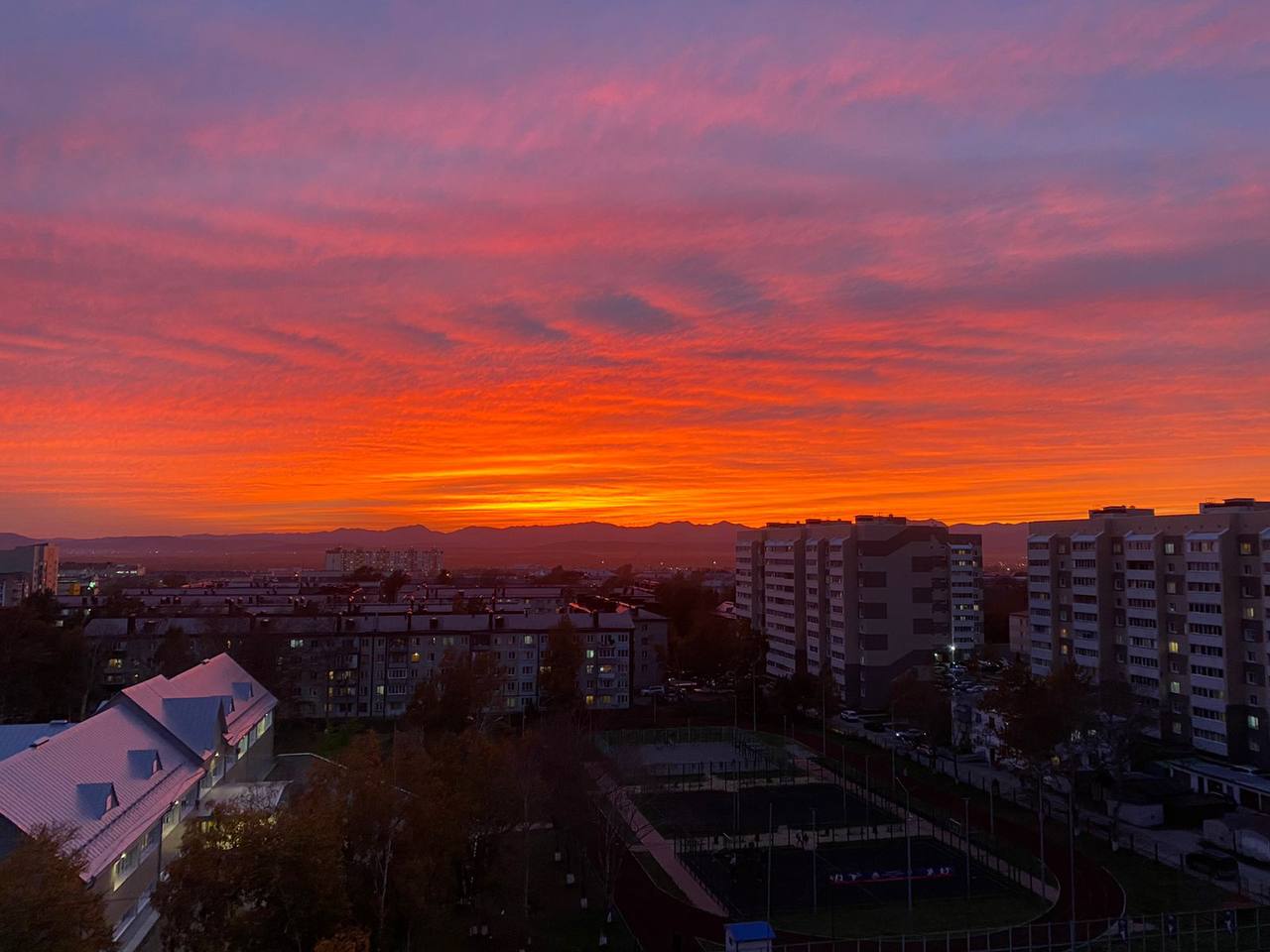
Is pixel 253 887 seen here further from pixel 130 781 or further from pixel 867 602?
pixel 867 602

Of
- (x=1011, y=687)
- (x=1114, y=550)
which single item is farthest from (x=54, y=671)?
(x=1114, y=550)

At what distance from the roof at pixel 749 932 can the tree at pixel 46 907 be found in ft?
52.4

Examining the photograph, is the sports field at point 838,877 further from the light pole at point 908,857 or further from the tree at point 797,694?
the tree at point 797,694

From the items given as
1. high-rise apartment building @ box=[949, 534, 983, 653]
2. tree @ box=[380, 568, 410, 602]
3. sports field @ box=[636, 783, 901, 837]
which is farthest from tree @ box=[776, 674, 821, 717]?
tree @ box=[380, 568, 410, 602]

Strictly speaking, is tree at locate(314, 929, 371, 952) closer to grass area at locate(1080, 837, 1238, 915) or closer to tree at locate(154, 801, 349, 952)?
tree at locate(154, 801, 349, 952)

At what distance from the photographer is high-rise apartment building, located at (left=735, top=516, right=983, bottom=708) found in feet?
245

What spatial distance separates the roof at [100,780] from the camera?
78.5 feet

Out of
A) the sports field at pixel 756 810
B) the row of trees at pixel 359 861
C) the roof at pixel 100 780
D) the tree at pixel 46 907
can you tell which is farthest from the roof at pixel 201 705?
the sports field at pixel 756 810

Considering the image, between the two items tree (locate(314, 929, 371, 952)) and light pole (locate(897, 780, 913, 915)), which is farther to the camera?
light pole (locate(897, 780, 913, 915))

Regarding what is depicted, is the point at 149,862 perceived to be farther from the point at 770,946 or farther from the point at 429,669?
the point at 429,669

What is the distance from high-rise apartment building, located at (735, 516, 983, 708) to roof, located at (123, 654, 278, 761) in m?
46.5

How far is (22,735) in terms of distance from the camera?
105 ft

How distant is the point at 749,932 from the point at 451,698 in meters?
29.0

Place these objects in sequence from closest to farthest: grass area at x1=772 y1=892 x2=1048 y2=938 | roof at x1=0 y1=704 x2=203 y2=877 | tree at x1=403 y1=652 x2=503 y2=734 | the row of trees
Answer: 1. the row of trees
2. roof at x1=0 y1=704 x2=203 y2=877
3. grass area at x1=772 y1=892 x2=1048 y2=938
4. tree at x1=403 y1=652 x2=503 y2=734
